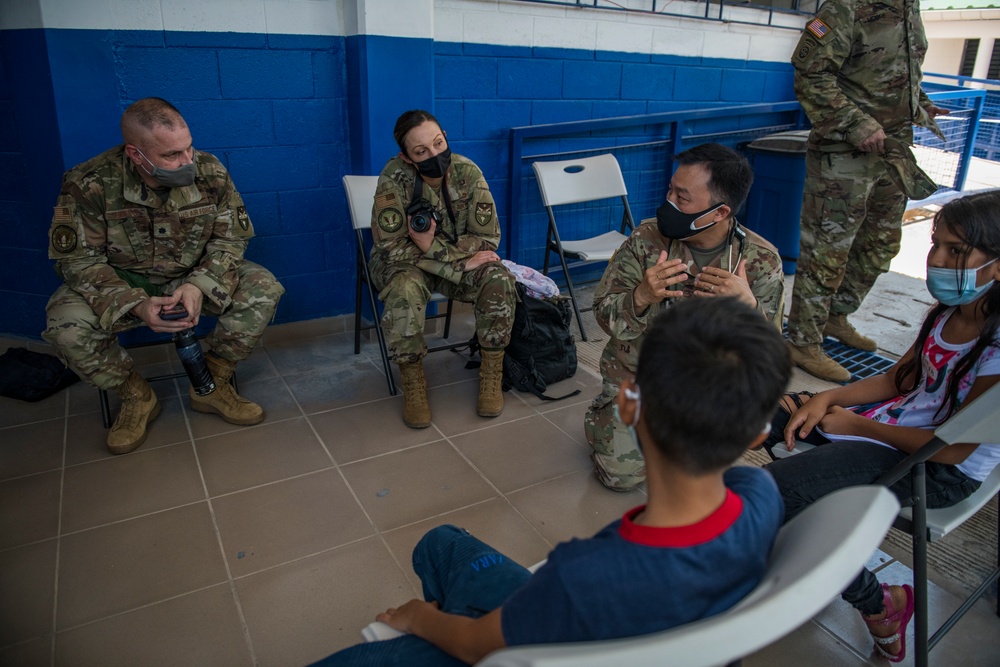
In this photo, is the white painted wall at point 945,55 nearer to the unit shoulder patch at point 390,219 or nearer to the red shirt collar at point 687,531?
the unit shoulder patch at point 390,219

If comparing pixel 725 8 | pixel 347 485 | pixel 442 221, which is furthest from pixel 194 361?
pixel 725 8

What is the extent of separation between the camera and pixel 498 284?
9.57 ft

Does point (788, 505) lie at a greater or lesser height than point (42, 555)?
greater

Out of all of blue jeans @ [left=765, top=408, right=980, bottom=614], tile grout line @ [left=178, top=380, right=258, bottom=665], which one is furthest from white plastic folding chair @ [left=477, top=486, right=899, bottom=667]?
tile grout line @ [left=178, top=380, right=258, bottom=665]

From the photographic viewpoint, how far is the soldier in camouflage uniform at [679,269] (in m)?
2.04

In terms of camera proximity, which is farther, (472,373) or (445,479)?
(472,373)

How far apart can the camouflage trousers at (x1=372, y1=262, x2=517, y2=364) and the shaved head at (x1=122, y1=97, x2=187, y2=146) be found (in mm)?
996

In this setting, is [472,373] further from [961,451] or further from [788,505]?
[961,451]

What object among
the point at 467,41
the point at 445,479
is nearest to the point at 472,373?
the point at 445,479

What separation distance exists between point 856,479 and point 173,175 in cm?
242

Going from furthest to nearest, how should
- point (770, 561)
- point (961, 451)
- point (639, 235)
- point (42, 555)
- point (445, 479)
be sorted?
point (445, 479), point (639, 235), point (42, 555), point (961, 451), point (770, 561)

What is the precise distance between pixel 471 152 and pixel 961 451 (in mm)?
2885

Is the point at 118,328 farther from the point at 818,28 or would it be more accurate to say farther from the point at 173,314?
the point at 818,28

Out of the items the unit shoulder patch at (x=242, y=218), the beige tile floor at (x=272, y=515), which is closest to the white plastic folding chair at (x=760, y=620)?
the beige tile floor at (x=272, y=515)
